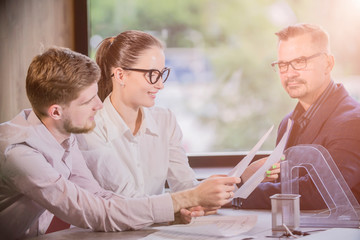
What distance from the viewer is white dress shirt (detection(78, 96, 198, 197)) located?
1.95 meters

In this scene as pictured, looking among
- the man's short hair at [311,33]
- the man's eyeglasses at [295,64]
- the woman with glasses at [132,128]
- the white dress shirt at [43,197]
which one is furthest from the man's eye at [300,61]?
the white dress shirt at [43,197]

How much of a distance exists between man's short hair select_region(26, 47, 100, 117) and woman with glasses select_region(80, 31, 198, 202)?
32 cm

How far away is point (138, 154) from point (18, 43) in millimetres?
666

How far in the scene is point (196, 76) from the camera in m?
2.38

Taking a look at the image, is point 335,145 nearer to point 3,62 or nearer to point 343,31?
point 343,31

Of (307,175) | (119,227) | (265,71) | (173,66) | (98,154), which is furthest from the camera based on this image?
(265,71)

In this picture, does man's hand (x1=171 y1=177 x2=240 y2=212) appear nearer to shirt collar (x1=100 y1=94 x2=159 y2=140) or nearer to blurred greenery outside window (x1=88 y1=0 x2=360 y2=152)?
shirt collar (x1=100 y1=94 x2=159 y2=140)

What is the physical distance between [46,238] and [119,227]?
0.76ft

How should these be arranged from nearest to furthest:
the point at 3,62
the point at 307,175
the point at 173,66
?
the point at 3,62
the point at 307,175
the point at 173,66

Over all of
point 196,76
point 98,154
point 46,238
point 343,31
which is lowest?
point 46,238

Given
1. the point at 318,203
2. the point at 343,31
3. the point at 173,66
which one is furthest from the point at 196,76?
the point at 318,203

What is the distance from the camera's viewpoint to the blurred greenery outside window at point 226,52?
2240 millimetres

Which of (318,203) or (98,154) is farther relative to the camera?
(98,154)

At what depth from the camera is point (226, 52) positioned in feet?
7.82
